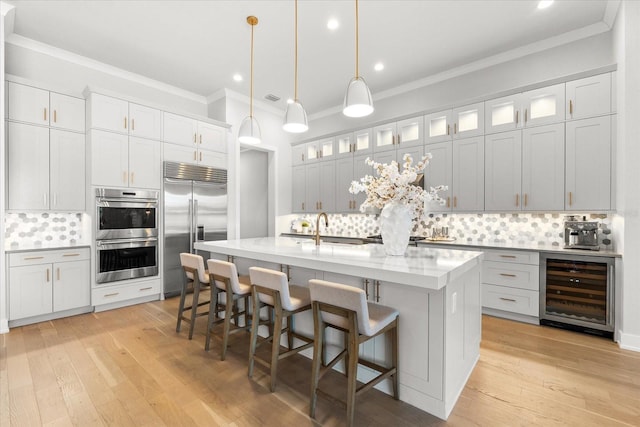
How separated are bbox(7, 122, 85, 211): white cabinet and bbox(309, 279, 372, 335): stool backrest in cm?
379

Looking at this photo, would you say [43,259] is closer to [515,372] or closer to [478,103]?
[515,372]

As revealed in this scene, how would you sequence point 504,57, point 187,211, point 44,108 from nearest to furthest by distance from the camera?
point 44,108
point 504,57
point 187,211

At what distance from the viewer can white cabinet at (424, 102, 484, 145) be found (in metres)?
4.12

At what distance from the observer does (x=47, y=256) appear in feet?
11.8

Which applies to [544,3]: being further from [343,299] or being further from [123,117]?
[123,117]

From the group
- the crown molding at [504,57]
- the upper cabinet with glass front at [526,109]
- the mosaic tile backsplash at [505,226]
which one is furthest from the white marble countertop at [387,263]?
the crown molding at [504,57]

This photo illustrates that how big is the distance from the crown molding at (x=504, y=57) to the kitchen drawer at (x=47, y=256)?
16.3 feet

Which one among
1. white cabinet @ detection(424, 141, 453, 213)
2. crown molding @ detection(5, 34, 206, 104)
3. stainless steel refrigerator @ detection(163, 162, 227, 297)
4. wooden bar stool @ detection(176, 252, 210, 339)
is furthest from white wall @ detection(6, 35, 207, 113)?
white cabinet @ detection(424, 141, 453, 213)

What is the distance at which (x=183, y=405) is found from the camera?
2.03 metres

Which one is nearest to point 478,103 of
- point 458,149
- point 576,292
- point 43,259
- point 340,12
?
point 458,149

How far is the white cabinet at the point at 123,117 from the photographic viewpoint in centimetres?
396

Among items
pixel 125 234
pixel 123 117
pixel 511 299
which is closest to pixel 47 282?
pixel 125 234

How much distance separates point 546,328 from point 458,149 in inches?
94.7

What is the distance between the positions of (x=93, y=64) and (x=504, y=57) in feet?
18.5
